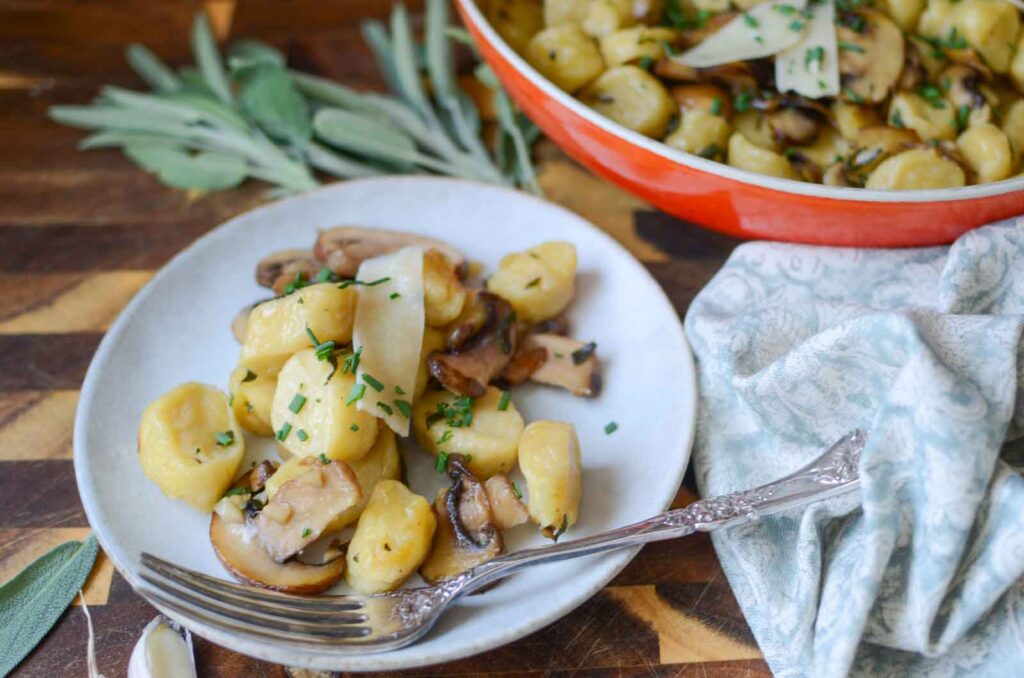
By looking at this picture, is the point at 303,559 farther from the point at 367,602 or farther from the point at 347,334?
the point at 347,334

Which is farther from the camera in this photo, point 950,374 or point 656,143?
point 656,143

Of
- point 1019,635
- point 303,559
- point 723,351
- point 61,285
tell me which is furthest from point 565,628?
point 61,285

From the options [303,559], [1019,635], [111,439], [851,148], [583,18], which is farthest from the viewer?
[583,18]

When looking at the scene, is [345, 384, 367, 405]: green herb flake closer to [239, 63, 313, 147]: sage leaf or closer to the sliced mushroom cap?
[239, 63, 313, 147]: sage leaf

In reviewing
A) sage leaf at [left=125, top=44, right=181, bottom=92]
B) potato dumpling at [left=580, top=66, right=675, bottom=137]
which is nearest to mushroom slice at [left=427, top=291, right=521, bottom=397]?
potato dumpling at [left=580, top=66, right=675, bottom=137]

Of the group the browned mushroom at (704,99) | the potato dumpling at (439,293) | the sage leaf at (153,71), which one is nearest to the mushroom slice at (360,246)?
the potato dumpling at (439,293)

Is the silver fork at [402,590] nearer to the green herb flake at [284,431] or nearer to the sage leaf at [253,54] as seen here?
the green herb flake at [284,431]

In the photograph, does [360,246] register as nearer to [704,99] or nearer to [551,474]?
[551,474]
